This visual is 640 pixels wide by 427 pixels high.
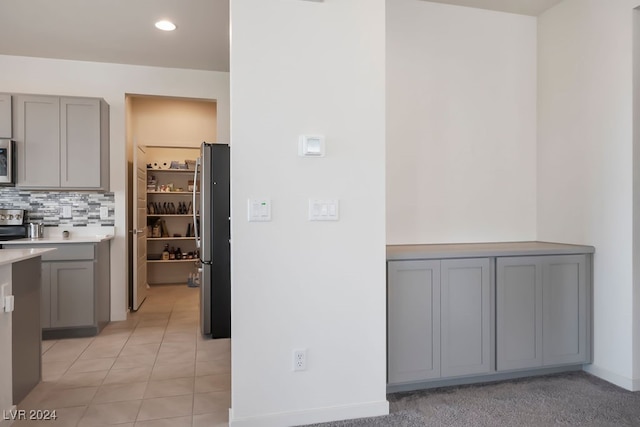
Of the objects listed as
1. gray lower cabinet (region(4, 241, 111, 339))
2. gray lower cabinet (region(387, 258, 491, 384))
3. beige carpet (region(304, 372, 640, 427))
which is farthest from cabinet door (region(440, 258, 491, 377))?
gray lower cabinet (region(4, 241, 111, 339))

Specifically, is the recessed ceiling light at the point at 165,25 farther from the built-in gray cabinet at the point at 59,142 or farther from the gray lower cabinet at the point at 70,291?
the gray lower cabinet at the point at 70,291

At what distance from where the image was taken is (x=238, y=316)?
79.4 inches

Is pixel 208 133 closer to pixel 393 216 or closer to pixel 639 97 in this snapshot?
pixel 393 216

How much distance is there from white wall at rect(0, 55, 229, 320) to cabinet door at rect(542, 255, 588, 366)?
3584 mm

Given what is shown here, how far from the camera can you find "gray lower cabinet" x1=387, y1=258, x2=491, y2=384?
94.1 inches

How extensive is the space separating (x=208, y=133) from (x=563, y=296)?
209 inches

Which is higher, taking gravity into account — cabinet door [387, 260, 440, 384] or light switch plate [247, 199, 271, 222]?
light switch plate [247, 199, 271, 222]

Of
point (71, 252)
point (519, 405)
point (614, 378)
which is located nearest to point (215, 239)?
point (71, 252)

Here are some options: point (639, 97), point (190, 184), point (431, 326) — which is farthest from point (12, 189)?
point (639, 97)

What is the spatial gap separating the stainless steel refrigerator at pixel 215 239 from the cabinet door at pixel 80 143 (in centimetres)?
123

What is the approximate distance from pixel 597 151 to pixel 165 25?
3511 millimetres

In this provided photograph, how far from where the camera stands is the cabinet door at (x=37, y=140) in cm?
367

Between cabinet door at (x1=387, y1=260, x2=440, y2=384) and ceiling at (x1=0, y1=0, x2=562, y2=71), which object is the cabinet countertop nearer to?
cabinet door at (x1=387, y1=260, x2=440, y2=384)

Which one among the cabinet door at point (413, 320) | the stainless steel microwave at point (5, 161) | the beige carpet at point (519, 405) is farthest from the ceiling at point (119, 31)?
the beige carpet at point (519, 405)
